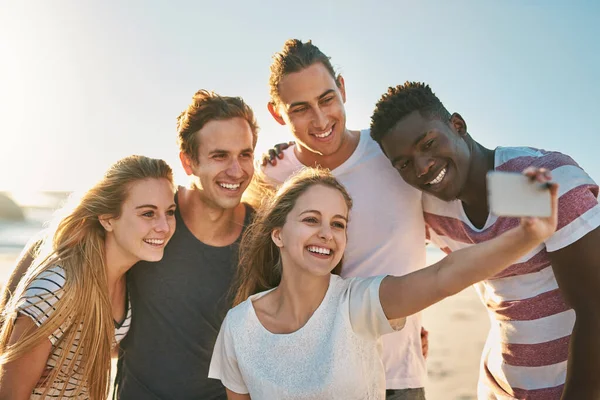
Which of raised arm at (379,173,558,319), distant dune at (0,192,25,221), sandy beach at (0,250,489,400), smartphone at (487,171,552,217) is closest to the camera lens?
smartphone at (487,171,552,217)

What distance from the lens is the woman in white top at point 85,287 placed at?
3.44m

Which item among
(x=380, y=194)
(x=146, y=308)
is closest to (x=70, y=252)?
(x=146, y=308)

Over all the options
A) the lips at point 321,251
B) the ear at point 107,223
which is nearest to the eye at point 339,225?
the lips at point 321,251

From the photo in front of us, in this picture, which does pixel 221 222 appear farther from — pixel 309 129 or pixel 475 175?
pixel 475 175

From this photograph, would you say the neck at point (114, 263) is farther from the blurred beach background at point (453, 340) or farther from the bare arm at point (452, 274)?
the bare arm at point (452, 274)

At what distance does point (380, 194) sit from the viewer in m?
3.80

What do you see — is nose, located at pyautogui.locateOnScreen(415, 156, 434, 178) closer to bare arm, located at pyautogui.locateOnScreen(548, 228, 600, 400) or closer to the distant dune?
bare arm, located at pyautogui.locateOnScreen(548, 228, 600, 400)

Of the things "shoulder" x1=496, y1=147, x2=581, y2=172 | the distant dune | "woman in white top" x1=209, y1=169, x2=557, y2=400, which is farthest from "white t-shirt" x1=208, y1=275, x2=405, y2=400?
the distant dune

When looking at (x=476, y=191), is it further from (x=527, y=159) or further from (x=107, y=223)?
(x=107, y=223)

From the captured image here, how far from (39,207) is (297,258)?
1872 cm

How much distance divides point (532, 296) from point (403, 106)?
3.89 ft

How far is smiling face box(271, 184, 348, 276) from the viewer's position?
10.5 ft

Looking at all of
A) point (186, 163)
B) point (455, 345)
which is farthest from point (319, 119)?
point (455, 345)

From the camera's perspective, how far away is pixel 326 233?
3.20m
